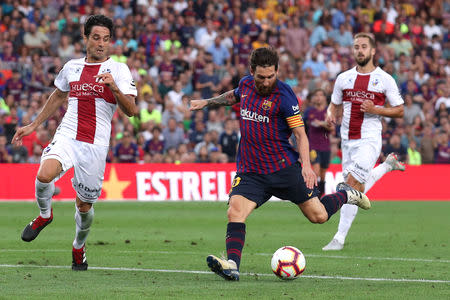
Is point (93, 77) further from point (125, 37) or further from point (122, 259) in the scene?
point (125, 37)

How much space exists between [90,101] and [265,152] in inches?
75.8

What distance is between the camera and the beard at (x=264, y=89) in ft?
28.9

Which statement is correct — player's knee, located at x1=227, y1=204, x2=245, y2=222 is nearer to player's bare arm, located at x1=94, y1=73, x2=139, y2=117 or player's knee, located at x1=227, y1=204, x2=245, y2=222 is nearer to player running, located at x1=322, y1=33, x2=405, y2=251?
player's bare arm, located at x1=94, y1=73, x2=139, y2=117

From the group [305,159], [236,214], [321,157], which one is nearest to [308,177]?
[305,159]

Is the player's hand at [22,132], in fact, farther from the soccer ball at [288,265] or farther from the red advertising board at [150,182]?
the red advertising board at [150,182]

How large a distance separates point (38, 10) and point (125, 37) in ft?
8.77

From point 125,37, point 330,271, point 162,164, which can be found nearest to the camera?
point 330,271

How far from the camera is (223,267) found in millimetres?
8484

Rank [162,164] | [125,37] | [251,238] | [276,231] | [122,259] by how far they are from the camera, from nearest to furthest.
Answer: [122,259] → [251,238] → [276,231] → [162,164] → [125,37]

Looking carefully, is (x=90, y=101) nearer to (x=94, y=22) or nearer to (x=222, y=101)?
(x=94, y=22)

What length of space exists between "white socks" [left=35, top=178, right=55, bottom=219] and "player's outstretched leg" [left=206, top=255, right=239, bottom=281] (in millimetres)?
1869

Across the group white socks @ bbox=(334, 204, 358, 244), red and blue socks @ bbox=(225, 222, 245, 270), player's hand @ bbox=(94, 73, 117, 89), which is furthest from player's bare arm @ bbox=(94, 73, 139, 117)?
white socks @ bbox=(334, 204, 358, 244)

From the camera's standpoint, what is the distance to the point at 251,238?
44.4 ft

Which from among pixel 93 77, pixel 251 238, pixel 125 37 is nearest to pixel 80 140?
pixel 93 77
